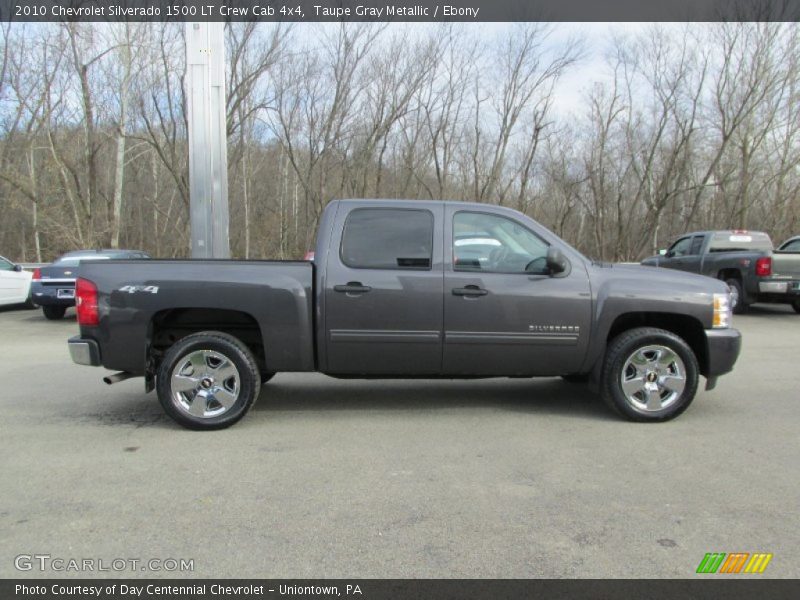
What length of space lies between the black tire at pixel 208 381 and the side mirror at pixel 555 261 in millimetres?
2607

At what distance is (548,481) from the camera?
3766 mm

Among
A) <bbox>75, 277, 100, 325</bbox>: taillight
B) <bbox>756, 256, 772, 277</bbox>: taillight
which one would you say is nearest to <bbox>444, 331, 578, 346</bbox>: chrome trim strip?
<bbox>75, 277, 100, 325</bbox>: taillight

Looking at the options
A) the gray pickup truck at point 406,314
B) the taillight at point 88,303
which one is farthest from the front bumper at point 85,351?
the taillight at point 88,303

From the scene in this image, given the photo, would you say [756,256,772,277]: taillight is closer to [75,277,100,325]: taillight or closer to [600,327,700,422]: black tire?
[600,327,700,422]: black tire

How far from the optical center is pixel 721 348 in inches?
195

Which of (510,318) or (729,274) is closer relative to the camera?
(510,318)

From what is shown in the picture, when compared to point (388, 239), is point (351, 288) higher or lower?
lower

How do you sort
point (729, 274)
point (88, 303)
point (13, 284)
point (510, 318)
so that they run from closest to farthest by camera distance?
1. point (88, 303)
2. point (510, 318)
3. point (729, 274)
4. point (13, 284)

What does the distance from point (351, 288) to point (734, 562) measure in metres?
3.15

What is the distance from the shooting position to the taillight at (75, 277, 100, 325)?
15.4 ft

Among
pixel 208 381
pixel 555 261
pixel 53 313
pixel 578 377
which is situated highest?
pixel 555 261

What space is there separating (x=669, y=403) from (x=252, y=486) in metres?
3.54

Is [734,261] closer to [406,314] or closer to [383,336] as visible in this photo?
[406,314]
